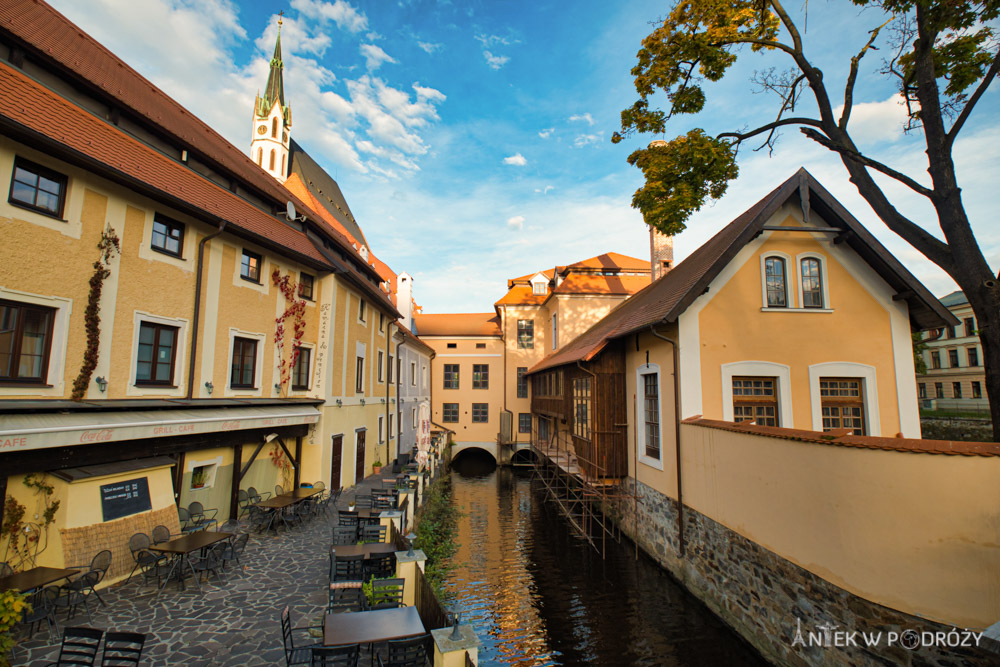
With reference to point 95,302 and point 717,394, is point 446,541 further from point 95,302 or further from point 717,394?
point 95,302

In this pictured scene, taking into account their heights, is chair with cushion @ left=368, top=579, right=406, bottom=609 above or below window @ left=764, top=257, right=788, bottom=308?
below

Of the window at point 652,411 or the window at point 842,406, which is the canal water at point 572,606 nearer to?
the window at point 652,411

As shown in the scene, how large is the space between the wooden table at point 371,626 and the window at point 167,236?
8.02 meters

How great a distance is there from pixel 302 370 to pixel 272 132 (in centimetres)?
3355

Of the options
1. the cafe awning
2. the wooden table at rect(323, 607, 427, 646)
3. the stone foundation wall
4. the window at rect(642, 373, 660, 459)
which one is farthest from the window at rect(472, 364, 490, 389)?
the wooden table at rect(323, 607, 427, 646)

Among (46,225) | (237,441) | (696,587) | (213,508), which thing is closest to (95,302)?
(46,225)

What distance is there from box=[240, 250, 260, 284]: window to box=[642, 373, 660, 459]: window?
1055 cm

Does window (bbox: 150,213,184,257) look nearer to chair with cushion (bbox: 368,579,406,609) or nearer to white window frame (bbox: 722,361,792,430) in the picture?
chair with cushion (bbox: 368,579,406,609)

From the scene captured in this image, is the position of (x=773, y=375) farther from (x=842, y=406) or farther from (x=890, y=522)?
(x=890, y=522)

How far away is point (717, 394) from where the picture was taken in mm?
10422

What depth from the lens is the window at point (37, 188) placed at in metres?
6.90

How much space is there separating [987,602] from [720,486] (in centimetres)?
404

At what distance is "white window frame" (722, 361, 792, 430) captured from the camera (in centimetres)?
1050

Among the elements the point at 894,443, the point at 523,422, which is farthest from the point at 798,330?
the point at 523,422
